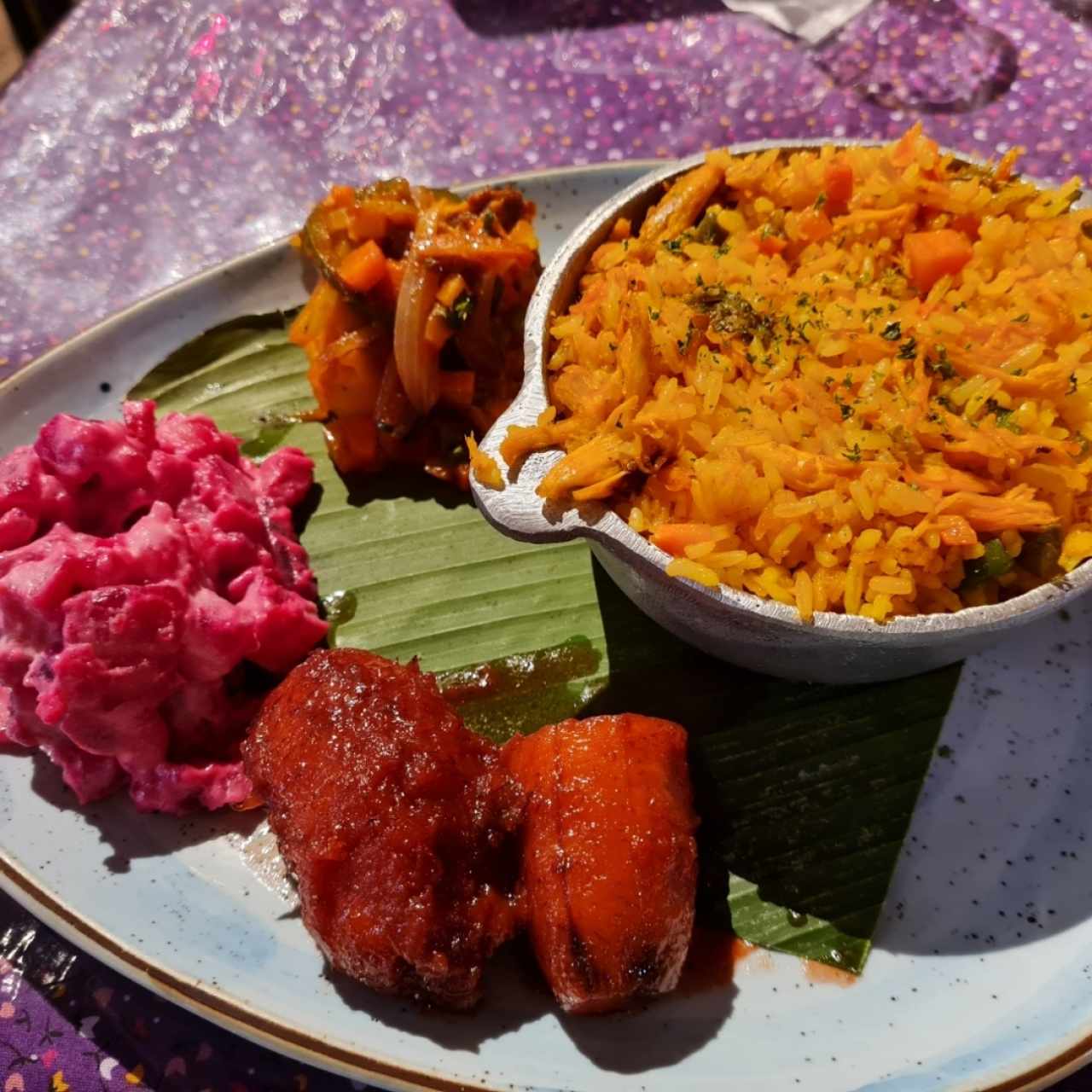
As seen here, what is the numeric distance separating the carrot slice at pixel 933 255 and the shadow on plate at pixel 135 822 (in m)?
2.42

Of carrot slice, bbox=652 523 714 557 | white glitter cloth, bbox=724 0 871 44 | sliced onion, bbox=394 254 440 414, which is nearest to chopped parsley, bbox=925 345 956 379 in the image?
carrot slice, bbox=652 523 714 557

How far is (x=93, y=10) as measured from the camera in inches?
191

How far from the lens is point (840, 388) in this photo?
223 centimetres

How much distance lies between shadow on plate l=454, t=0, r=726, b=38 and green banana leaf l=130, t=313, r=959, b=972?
3.00 meters

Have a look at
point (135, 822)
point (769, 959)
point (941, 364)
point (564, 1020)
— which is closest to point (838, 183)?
point (941, 364)

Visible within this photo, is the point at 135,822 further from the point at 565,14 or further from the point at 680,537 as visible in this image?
the point at 565,14

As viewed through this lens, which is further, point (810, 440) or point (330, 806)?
point (810, 440)

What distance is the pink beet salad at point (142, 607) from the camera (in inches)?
88.9

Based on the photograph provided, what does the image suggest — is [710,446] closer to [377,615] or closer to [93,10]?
[377,615]

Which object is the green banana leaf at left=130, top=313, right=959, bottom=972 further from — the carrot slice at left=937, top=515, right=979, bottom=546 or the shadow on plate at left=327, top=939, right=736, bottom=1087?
the carrot slice at left=937, top=515, right=979, bottom=546

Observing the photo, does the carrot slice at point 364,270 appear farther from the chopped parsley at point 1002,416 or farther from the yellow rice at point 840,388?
the chopped parsley at point 1002,416

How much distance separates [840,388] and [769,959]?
4.87 feet

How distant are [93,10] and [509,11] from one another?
7.66 ft

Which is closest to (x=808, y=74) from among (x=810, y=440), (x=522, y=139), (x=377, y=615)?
(x=522, y=139)
